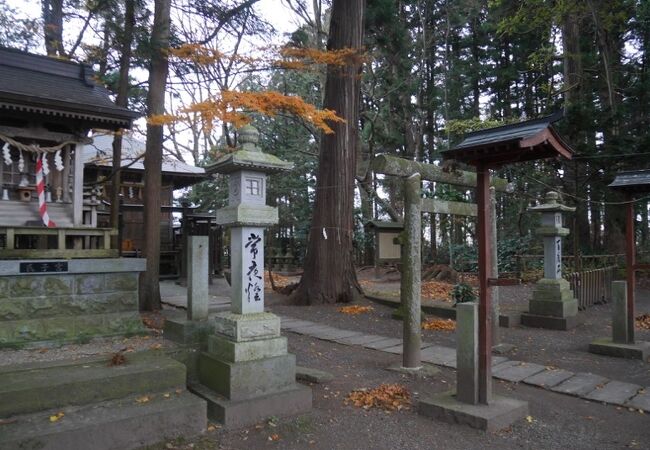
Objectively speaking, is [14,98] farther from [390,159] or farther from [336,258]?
[336,258]

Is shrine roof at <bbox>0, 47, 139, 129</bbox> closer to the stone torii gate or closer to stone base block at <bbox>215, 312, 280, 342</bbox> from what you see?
the stone torii gate

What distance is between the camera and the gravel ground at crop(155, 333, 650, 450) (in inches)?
170

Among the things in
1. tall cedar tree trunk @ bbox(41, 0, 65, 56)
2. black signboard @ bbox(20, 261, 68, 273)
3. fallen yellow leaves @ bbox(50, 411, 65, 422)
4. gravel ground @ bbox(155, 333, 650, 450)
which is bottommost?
gravel ground @ bbox(155, 333, 650, 450)

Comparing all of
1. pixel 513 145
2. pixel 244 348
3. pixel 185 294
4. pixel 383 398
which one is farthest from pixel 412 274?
pixel 185 294

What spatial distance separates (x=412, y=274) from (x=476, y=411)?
2225mm

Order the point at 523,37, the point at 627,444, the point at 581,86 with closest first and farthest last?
the point at 627,444
the point at 581,86
the point at 523,37

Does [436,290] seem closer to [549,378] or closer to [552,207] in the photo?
[552,207]

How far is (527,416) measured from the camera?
4922 millimetres

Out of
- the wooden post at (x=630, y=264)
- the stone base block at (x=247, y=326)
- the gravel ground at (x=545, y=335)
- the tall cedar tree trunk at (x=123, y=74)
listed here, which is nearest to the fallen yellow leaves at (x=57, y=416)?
the stone base block at (x=247, y=326)

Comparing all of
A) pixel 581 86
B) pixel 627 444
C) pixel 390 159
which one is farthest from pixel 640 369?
pixel 581 86

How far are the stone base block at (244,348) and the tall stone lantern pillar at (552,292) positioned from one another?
712 cm

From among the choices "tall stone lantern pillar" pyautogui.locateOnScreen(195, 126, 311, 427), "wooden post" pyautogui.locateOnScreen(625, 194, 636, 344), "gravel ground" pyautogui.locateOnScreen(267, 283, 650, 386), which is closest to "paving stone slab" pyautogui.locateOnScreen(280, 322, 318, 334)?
"gravel ground" pyautogui.locateOnScreen(267, 283, 650, 386)

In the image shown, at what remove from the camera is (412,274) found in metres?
6.55

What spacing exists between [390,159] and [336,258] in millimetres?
5897
